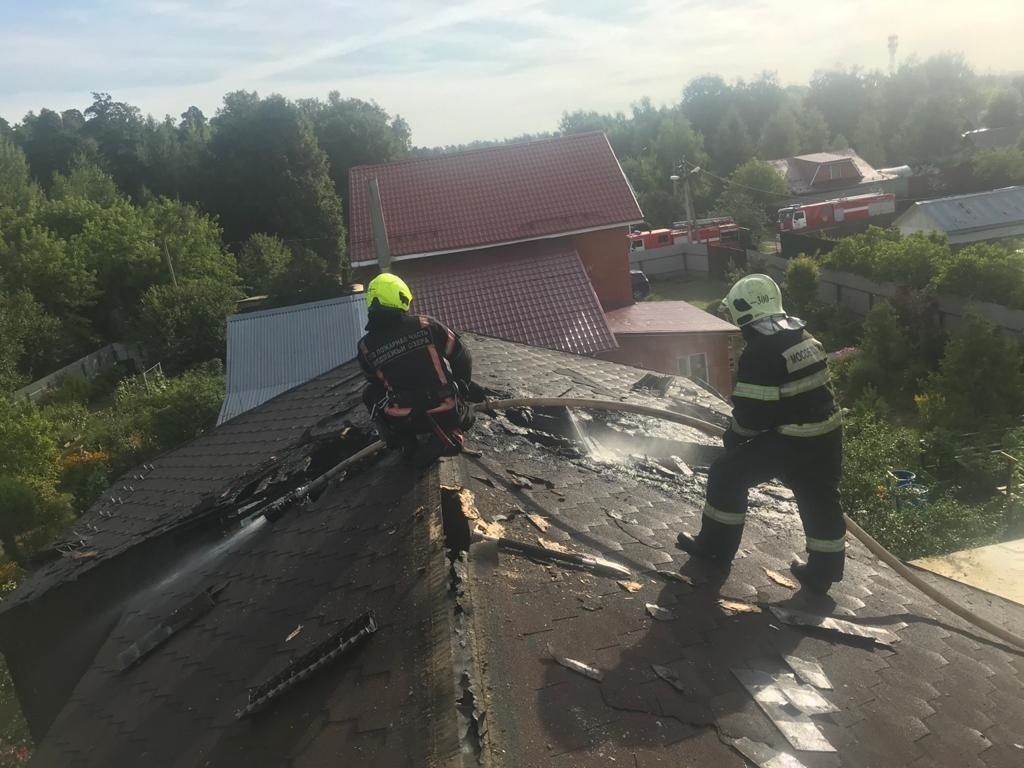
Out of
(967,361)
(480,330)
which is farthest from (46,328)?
(967,361)

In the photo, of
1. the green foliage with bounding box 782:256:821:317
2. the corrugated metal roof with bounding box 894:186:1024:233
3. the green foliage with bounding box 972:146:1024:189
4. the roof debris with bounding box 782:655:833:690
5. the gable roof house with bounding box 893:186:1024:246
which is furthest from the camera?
the green foliage with bounding box 972:146:1024:189

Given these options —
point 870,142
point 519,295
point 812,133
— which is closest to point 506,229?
point 519,295

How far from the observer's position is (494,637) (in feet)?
8.93

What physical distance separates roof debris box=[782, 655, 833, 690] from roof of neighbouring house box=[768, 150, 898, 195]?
57837mm

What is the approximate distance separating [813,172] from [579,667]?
2407 inches

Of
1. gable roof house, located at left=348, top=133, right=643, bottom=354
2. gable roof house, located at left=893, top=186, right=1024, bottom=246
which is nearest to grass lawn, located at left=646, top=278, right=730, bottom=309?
gable roof house, located at left=893, top=186, right=1024, bottom=246

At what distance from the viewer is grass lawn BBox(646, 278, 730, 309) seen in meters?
35.6

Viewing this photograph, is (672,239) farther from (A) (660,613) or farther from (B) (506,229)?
(A) (660,613)

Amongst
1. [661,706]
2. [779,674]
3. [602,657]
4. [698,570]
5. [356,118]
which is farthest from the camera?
[356,118]

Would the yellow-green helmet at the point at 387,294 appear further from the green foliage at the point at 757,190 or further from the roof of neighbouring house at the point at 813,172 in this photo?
the roof of neighbouring house at the point at 813,172

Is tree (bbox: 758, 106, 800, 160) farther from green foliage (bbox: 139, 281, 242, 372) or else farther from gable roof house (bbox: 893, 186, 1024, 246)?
green foliage (bbox: 139, 281, 242, 372)

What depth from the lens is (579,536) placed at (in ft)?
12.4

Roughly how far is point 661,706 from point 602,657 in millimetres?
285

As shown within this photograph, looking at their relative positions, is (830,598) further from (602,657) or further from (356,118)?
(356,118)
